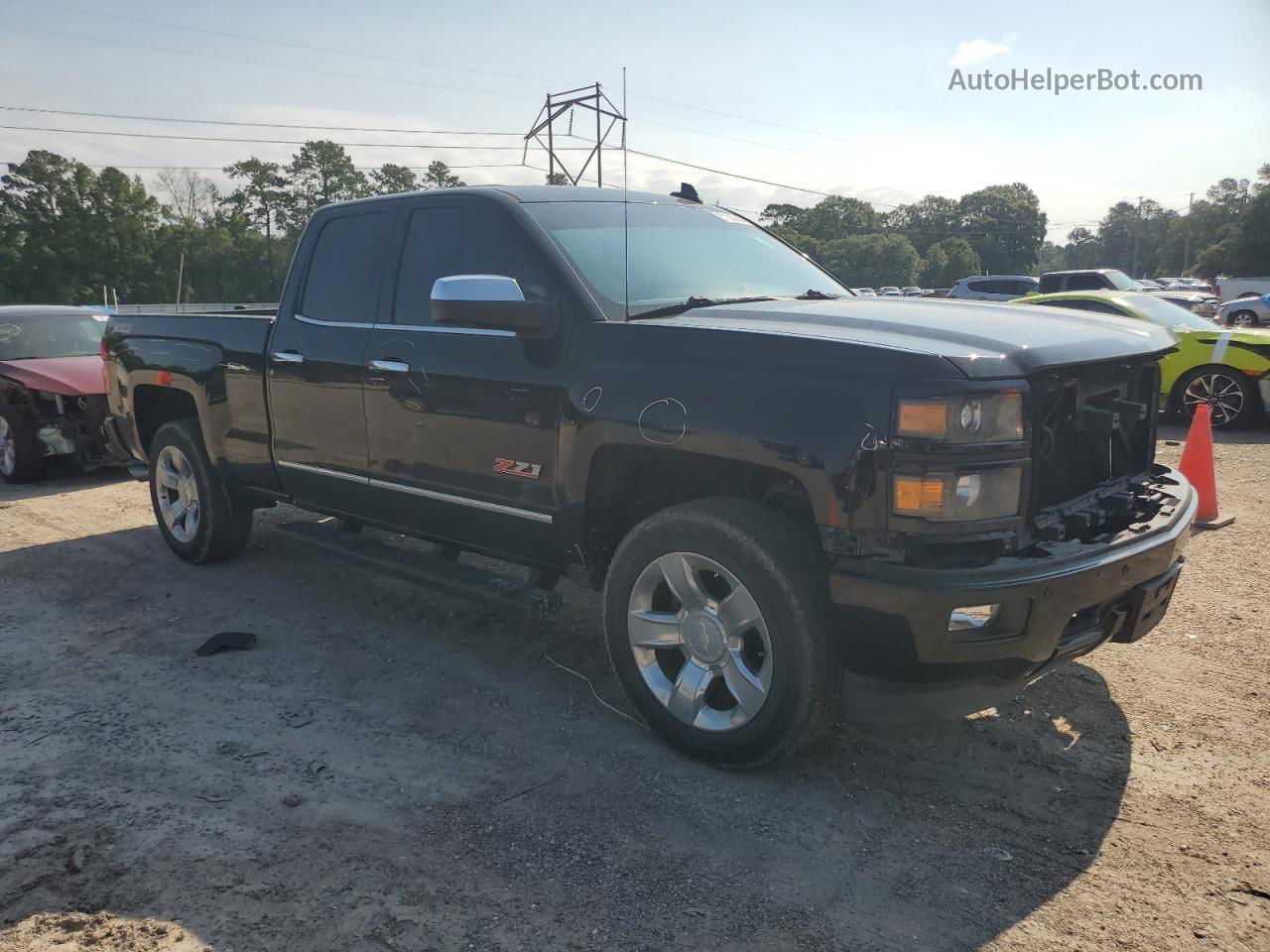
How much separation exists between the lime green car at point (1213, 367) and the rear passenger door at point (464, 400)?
25.4ft

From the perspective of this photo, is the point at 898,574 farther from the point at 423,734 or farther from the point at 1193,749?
the point at 423,734

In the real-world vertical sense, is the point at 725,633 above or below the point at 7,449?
above

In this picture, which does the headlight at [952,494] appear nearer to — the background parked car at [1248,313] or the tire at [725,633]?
the tire at [725,633]

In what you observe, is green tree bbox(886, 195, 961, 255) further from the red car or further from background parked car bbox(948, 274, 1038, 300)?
the red car

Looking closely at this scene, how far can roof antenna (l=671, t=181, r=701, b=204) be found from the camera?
4.85 meters

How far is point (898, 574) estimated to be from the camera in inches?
106

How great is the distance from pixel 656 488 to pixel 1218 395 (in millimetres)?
9386

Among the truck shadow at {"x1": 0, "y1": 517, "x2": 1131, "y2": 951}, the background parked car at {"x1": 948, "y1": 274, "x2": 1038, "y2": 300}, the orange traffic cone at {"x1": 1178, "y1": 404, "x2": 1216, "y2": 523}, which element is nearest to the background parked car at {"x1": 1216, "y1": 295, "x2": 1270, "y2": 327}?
the background parked car at {"x1": 948, "y1": 274, "x2": 1038, "y2": 300}

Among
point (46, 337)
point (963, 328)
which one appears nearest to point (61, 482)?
point (46, 337)

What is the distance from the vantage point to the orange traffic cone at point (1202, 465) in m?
6.35

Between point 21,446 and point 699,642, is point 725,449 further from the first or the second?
point 21,446

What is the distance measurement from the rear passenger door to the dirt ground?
2.48ft

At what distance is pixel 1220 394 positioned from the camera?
1038cm

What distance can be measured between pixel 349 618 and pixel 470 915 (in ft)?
8.75
